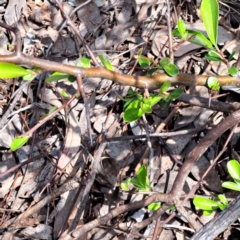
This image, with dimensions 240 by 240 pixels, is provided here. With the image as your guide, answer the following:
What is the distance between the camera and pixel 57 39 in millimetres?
1834

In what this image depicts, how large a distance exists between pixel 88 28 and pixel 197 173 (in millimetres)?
847

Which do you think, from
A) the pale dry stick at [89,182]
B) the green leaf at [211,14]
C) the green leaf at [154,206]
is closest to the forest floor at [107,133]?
the pale dry stick at [89,182]

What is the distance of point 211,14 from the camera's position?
3.69ft

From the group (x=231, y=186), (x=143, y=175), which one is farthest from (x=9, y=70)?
(x=231, y=186)

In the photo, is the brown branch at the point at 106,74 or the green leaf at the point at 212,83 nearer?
the brown branch at the point at 106,74

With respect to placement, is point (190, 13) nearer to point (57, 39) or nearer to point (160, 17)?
point (160, 17)

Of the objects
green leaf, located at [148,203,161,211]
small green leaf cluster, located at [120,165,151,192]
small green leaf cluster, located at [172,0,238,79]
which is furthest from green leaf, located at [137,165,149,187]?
small green leaf cluster, located at [172,0,238,79]

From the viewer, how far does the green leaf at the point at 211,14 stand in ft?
3.63

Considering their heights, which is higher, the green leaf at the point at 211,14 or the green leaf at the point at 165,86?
the green leaf at the point at 211,14

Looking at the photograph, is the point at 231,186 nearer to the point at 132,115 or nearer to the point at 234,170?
the point at 234,170

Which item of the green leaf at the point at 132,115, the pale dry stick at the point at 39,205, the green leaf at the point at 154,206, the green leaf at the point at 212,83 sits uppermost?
the green leaf at the point at 212,83

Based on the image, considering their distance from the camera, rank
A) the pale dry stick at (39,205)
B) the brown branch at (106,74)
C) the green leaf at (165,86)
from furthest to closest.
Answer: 1. the pale dry stick at (39,205)
2. the green leaf at (165,86)
3. the brown branch at (106,74)

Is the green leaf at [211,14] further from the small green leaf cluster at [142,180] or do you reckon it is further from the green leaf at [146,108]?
the small green leaf cluster at [142,180]

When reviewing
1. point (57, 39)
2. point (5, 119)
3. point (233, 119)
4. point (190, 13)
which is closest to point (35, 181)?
point (5, 119)
